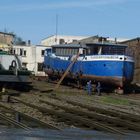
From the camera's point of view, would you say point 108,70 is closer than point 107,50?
Result: Yes

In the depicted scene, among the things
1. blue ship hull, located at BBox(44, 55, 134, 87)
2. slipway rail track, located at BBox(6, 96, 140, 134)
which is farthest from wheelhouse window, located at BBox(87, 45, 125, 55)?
slipway rail track, located at BBox(6, 96, 140, 134)

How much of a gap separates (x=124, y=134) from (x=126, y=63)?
22594mm

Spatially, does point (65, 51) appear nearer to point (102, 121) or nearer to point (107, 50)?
point (107, 50)

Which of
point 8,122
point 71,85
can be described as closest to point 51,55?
point 71,85

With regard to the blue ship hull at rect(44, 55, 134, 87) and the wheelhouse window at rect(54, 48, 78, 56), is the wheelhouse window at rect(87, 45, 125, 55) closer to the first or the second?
the blue ship hull at rect(44, 55, 134, 87)

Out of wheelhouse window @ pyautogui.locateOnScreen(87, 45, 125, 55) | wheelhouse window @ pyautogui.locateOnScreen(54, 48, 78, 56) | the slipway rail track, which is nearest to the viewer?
the slipway rail track

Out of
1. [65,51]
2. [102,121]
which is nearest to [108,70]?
[65,51]

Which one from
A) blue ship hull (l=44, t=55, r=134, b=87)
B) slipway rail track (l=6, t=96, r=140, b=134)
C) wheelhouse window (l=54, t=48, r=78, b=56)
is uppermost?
wheelhouse window (l=54, t=48, r=78, b=56)

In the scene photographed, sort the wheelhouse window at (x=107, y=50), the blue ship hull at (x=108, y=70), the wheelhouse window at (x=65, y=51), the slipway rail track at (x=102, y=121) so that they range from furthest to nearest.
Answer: the wheelhouse window at (x=65, y=51) < the wheelhouse window at (x=107, y=50) < the blue ship hull at (x=108, y=70) < the slipway rail track at (x=102, y=121)

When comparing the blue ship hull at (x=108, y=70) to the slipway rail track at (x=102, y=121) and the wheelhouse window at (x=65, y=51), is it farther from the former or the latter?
the slipway rail track at (x=102, y=121)

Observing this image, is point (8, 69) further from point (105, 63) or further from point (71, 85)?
point (71, 85)

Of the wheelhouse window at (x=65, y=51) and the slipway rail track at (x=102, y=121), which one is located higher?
the wheelhouse window at (x=65, y=51)

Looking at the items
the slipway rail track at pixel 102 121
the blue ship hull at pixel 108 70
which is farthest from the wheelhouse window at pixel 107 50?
the slipway rail track at pixel 102 121

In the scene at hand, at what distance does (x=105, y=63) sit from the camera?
3716 cm
